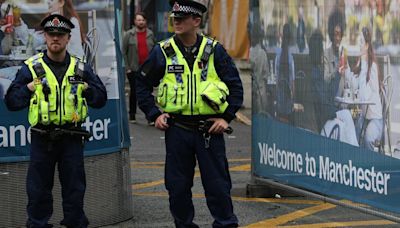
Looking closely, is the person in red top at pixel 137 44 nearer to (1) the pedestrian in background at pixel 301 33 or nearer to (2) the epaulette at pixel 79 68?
(1) the pedestrian in background at pixel 301 33

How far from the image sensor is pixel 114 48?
8953 mm

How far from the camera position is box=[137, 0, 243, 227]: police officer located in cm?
756

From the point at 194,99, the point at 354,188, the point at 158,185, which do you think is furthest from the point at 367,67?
the point at 158,185

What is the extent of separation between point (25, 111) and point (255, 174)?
293 cm

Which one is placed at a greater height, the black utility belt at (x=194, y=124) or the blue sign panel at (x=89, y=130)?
the black utility belt at (x=194, y=124)

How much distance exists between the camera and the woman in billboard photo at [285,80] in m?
9.84

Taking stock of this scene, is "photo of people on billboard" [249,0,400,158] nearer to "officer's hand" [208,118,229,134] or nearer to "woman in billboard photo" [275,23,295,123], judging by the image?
"woman in billboard photo" [275,23,295,123]

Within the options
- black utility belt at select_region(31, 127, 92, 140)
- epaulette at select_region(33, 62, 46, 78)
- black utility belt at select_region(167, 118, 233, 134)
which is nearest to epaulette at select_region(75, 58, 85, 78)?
epaulette at select_region(33, 62, 46, 78)

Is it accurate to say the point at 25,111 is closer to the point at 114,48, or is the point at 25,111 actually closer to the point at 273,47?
the point at 114,48

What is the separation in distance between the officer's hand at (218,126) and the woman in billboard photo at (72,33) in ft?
5.51

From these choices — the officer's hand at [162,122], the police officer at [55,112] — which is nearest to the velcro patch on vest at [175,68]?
the officer's hand at [162,122]

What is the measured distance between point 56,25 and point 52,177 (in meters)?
1.12

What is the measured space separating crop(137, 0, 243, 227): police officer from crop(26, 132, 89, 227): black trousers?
65cm

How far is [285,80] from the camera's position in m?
9.95
